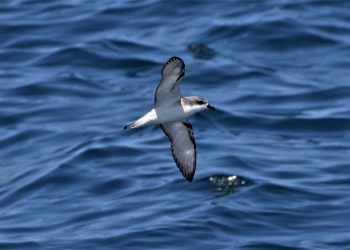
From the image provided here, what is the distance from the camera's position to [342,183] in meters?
22.1

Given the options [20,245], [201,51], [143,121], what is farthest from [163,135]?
[143,121]

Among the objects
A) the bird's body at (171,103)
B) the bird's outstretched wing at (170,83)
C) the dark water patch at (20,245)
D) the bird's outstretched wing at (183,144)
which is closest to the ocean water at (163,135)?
the dark water patch at (20,245)

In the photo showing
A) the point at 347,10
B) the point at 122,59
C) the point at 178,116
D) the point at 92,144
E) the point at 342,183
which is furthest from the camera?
the point at 347,10

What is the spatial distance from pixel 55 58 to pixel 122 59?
→ 1470mm

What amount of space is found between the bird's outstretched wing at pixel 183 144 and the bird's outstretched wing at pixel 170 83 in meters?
1.27

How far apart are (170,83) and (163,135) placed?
32.9 feet

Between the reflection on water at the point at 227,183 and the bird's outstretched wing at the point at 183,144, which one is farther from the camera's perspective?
the reflection on water at the point at 227,183

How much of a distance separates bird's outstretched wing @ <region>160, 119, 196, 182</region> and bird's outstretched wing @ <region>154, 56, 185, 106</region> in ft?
4.15

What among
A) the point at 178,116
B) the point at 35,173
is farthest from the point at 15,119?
the point at 178,116

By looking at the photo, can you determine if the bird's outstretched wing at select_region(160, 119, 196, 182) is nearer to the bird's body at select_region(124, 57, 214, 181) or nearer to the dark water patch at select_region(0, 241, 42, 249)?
the bird's body at select_region(124, 57, 214, 181)

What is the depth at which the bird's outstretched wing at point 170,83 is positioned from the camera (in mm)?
13430

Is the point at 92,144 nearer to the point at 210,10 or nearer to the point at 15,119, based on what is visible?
the point at 15,119

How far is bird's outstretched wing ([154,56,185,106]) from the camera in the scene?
13430 mm

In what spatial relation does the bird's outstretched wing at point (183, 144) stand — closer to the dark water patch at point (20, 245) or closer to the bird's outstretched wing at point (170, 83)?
the bird's outstretched wing at point (170, 83)
